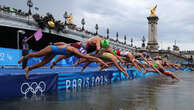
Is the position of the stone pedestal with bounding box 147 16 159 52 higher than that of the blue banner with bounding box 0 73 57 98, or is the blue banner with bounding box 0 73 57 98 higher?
the stone pedestal with bounding box 147 16 159 52

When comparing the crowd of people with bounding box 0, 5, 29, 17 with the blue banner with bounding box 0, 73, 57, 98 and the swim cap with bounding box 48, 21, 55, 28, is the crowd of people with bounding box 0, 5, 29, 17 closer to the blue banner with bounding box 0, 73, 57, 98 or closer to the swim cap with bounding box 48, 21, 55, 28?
the swim cap with bounding box 48, 21, 55, 28

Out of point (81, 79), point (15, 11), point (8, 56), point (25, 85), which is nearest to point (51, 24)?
point (15, 11)

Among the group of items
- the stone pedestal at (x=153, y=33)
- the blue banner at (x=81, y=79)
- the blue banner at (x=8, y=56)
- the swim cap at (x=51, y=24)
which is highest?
the stone pedestal at (x=153, y=33)

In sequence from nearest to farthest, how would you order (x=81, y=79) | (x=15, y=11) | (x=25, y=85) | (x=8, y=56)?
(x=25, y=85) < (x=81, y=79) < (x=8, y=56) < (x=15, y=11)

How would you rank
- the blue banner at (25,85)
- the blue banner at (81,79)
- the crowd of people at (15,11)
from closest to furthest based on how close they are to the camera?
the blue banner at (25,85)
the blue banner at (81,79)
the crowd of people at (15,11)

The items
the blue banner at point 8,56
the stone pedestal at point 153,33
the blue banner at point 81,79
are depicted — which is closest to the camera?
the blue banner at point 81,79

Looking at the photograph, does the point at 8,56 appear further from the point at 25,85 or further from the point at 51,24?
the point at 51,24

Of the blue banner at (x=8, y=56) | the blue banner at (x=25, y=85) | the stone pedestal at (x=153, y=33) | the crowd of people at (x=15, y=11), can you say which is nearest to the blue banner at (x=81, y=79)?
the blue banner at (x=25, y=85)

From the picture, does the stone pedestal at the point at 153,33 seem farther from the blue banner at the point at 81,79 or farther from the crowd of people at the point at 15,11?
the blue banner at the point at 81,79

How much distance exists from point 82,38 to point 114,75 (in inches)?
1236

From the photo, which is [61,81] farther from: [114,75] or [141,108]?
[114,75]

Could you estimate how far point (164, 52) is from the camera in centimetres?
11269

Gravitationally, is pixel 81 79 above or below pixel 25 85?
below

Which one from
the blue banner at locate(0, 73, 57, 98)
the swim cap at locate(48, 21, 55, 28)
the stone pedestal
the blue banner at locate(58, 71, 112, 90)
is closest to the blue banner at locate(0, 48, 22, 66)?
the blue banner at locate(58, 71, 112, 90)
